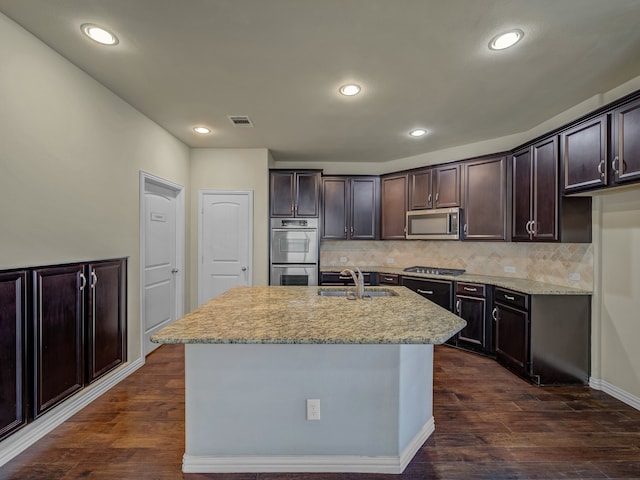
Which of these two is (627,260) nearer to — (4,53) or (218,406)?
(218,406)

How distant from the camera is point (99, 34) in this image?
6.15ft

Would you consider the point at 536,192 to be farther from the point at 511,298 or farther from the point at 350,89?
the point at 350,89

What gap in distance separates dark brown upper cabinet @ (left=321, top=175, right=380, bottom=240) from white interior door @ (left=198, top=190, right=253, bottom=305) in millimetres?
1253

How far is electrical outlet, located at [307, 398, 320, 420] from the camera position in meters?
1.65

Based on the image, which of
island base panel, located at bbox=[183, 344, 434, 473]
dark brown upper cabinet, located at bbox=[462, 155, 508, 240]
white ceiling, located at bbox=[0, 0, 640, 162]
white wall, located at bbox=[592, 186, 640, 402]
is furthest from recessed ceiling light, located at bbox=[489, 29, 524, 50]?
island base panel, located at bbox=[183, 344, 434, 473]

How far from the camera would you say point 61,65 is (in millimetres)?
2117

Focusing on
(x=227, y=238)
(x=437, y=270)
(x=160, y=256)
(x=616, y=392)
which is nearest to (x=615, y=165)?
(x=616, y=392)

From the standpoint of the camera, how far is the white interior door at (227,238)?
414cm

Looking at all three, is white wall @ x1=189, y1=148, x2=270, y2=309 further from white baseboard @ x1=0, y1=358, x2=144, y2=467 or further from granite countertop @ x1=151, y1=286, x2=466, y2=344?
granite countertop @ x1=151, y1=286, x2=466, y2=344

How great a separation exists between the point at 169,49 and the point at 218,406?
2294 mm

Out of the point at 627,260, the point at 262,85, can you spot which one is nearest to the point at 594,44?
the point at 627,260

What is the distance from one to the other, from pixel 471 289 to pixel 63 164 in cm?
400

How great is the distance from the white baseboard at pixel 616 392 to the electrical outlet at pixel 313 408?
262 cm

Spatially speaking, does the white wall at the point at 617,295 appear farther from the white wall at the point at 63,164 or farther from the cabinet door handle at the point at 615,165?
the white wall at the point at 63,164
